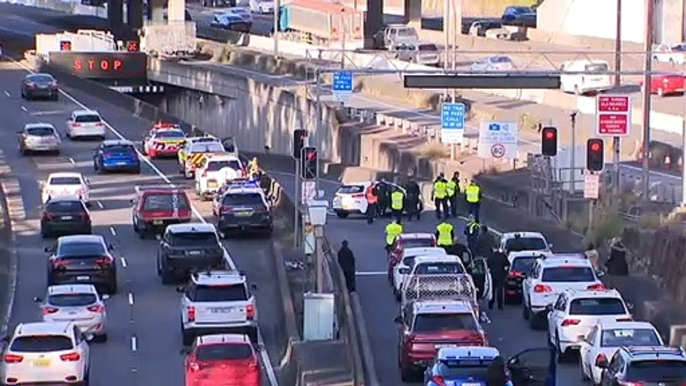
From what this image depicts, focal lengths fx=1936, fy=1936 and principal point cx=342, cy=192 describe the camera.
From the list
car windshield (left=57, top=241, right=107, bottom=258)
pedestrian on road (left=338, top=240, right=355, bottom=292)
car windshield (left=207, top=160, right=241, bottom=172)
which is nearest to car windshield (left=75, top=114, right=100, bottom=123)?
car windshield (left=207, top=160, right=241, bottom=172)

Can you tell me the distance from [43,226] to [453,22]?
2859cm

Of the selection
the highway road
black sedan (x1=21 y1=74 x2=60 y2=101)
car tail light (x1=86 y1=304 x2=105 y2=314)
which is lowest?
the highway road

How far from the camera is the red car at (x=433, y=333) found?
32.7 meters

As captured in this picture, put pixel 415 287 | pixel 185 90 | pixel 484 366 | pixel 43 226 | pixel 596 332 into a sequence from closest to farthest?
pixel 484 366
pixel 596 332
pixel 415 287
pixel 43 226
pixel 185 90

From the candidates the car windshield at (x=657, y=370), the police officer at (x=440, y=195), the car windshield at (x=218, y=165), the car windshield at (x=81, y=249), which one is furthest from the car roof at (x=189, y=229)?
the car windshield at (x=657, y=370)

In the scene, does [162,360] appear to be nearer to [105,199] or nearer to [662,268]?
[662,268]

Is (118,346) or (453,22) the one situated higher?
(453,22)

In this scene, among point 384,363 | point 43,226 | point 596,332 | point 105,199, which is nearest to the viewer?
point 596,332

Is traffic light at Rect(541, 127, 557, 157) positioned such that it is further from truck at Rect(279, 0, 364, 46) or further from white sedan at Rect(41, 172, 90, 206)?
truck at Rect(279, 0, 364, 46)

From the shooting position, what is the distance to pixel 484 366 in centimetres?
2844

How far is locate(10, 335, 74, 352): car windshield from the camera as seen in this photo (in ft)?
107

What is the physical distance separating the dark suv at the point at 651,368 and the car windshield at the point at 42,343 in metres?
9.73

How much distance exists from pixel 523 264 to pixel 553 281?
3.21 m

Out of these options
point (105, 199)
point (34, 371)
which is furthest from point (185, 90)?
point (34, 371)
